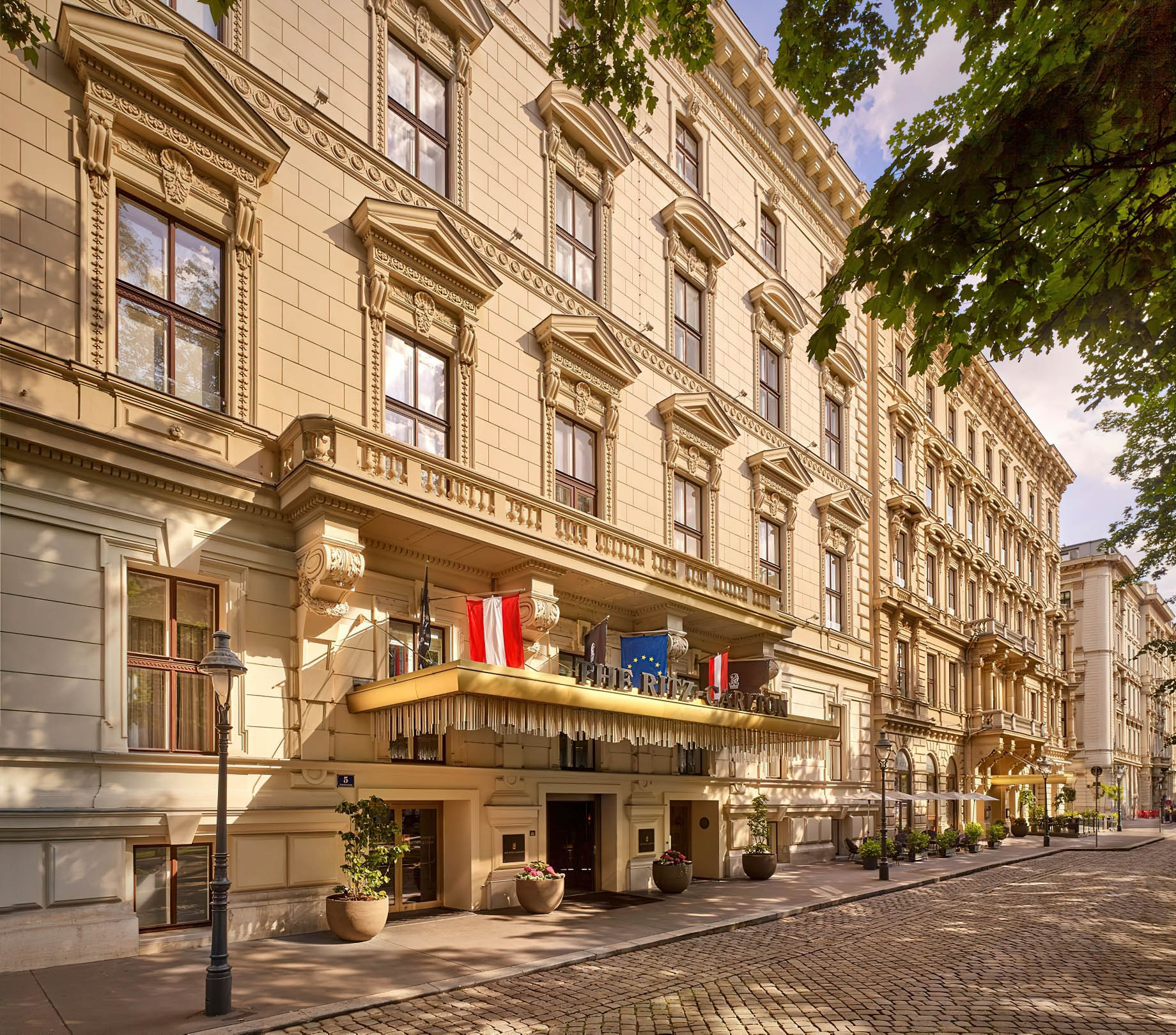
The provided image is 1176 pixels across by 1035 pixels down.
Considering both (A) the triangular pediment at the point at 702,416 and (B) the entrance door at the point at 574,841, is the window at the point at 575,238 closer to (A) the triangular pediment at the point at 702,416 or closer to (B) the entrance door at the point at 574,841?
(A) the triangular pediment at the point at 702,416

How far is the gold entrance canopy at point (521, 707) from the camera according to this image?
1362 centimetres

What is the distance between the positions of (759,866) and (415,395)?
535 inches

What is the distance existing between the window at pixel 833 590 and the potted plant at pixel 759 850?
8.25 metres

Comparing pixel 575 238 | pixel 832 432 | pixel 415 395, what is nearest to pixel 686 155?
pixel 575 238

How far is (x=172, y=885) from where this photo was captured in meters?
12.5

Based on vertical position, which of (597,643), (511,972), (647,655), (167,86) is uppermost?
(167,86)

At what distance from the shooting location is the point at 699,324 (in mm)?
25469

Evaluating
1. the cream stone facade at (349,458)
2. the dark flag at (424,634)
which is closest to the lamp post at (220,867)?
the cream stone facade at (349,458)

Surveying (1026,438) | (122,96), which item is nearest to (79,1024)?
(122,96)

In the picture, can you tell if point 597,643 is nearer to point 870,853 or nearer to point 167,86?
point 167,86

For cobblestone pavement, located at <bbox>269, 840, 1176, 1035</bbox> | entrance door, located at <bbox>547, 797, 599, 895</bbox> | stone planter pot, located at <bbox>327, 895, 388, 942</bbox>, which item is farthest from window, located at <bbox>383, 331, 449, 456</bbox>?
cobblestone pavement, located at <bbox>269, 840, 1176, 1035</bbox>

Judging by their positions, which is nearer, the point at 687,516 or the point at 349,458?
the point at 349,458

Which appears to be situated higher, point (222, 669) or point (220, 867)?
point (222, 669)

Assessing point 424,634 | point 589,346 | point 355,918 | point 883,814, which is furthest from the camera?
point 883,814
